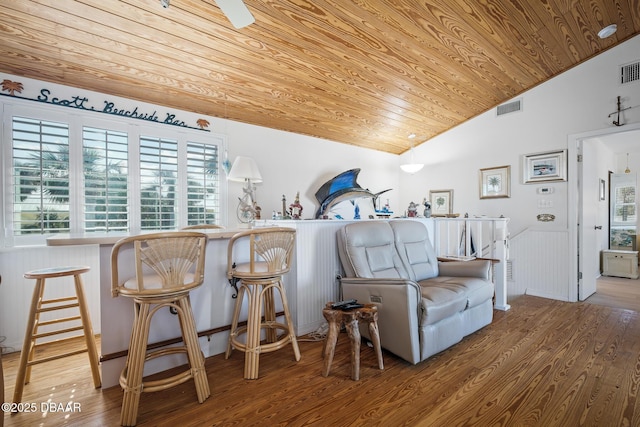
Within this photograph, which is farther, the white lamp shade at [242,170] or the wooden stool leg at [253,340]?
the white lamp shade at [242,170]

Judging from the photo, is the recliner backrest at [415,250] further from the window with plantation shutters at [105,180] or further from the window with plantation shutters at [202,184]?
the window with plantation shutters at [105,180]

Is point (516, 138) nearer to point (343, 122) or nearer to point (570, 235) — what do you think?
point (570, 235)

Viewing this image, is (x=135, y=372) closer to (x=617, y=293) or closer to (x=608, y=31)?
(x=608, y=31)

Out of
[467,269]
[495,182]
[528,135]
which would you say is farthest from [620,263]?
[467,269]

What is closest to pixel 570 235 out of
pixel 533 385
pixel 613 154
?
pixel 533 385

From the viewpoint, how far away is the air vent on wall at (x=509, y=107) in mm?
4258

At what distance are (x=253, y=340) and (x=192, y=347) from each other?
1.39 feet

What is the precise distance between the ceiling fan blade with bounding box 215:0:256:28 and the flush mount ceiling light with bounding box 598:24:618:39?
3.86 meters

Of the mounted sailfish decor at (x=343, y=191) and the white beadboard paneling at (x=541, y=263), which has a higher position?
the mounted sailfish decor at (x=343, y=191)

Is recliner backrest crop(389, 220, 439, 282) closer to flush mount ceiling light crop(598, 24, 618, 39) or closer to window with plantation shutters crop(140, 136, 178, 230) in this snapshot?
window with plantation shutters crop(140, 136, 178, 230)

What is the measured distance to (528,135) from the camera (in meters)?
4.17

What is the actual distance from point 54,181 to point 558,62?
5707 millimetres

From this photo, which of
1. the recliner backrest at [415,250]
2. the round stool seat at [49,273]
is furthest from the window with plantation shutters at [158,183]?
the recliner backrest at [415,250]

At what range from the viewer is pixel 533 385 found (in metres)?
1.94
